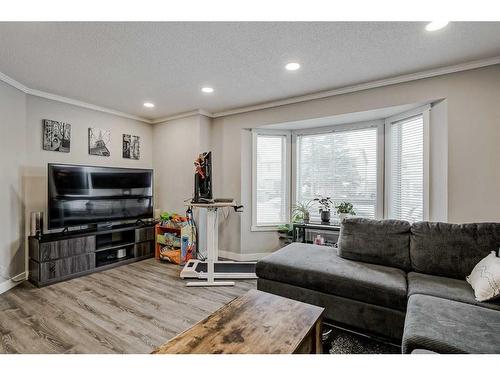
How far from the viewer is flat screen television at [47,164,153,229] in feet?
10.2

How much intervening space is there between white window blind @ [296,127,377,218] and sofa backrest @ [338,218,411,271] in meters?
1.15

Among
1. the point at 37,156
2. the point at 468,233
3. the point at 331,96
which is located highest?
the point at 331,96

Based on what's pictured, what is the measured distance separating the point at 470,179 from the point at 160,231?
4204 millimetres

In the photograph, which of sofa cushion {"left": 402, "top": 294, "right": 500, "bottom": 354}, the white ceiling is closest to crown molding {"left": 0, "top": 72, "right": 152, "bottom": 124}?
the white ceiling

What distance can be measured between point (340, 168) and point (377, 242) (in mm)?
1601

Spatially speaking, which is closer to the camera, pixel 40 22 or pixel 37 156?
pixel 40 22

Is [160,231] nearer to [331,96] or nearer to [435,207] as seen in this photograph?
[331,96]

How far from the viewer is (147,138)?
4.58 meters

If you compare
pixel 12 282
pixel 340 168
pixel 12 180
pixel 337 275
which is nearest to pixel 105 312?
pixel 12 282

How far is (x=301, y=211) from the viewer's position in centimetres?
384

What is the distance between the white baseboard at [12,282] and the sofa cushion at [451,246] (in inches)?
174

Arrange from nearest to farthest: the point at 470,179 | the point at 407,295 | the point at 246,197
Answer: the point at 407,295
the point at 470,179
the point at 246,197

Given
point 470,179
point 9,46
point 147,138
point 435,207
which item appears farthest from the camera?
point 147,138

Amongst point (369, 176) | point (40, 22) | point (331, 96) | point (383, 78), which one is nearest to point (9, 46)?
point (40, 22)
